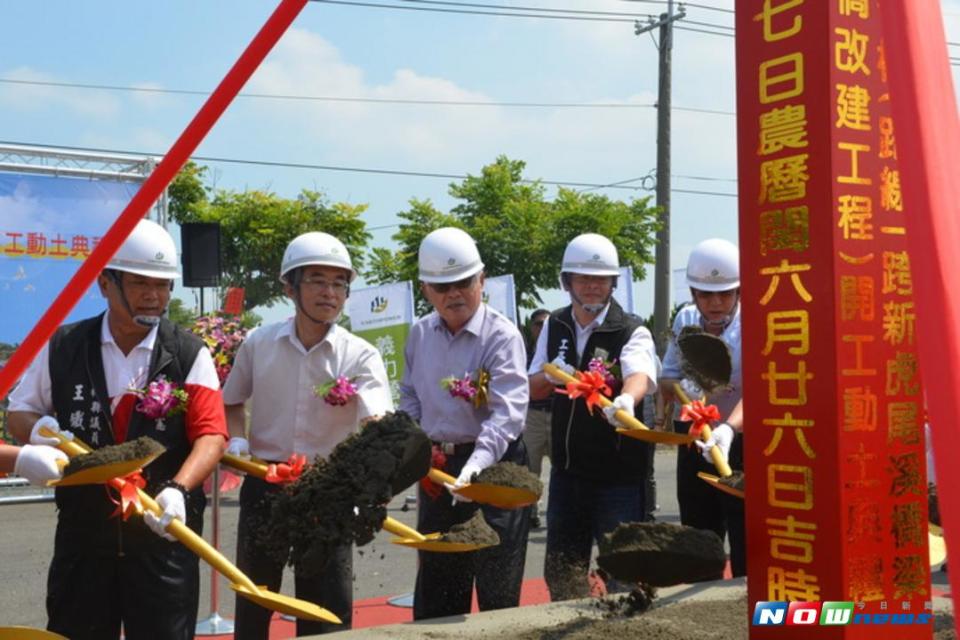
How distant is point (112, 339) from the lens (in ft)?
11.3

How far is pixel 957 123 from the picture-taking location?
123 cm

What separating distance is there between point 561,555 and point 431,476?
0.93m

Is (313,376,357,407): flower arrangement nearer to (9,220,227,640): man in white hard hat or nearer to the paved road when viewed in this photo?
(9,220,227,640): man in white hard hat

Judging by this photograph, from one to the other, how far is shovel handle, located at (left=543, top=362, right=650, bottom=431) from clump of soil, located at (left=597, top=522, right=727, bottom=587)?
22.3 inches

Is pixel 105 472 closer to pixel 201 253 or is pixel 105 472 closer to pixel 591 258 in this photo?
pixel 591 258

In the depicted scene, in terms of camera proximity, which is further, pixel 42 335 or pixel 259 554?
pixel 259 554

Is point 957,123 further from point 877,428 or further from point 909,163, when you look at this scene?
point 877,428

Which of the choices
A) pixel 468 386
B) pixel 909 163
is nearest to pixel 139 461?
pixel 468 386

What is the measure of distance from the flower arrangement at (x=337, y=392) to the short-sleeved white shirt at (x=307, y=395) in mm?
39

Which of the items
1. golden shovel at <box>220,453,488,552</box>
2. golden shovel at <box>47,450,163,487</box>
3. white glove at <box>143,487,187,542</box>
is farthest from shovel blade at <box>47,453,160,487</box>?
golden shovel at <box>220,453,488,552</box>

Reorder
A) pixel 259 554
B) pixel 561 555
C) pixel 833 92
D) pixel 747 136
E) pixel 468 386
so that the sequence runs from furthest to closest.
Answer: pixel 561 555 → pixel 468 386 → pixel 259 554 → pixel 747 136 → pixel 833 92

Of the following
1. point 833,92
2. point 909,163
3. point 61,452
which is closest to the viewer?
point 909,163

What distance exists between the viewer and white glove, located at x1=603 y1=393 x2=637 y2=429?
3.96 meters

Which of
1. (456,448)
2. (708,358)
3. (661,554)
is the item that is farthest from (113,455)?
(708,358)
